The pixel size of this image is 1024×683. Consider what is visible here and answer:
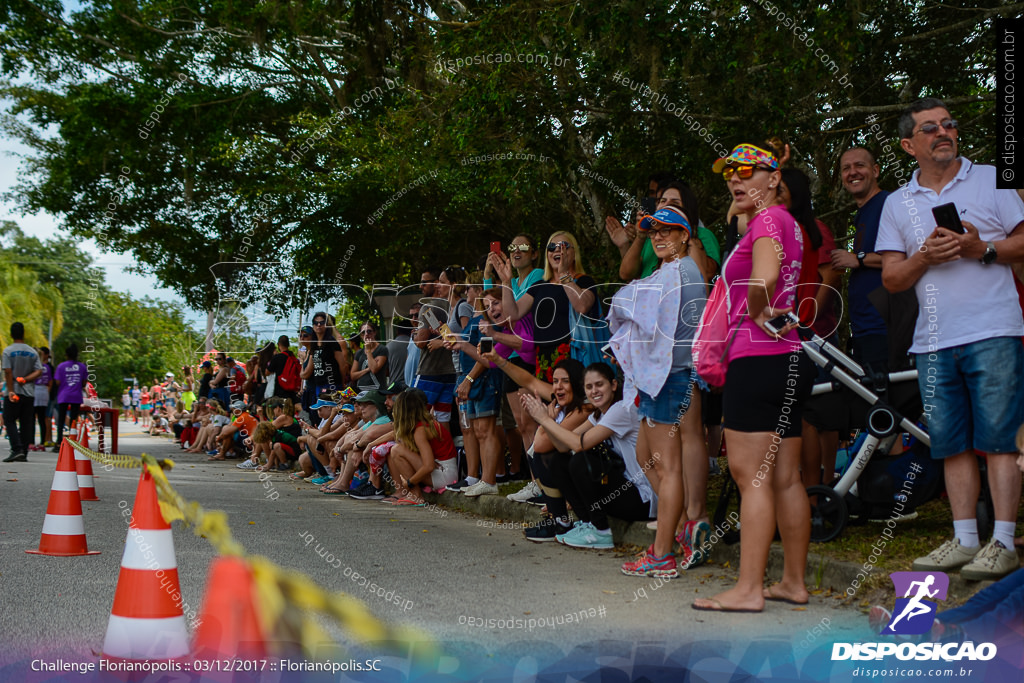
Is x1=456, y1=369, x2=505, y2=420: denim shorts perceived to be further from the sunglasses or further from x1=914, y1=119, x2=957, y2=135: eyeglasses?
x1=914, y1=119, x2=957, y2=135: eyeglasses

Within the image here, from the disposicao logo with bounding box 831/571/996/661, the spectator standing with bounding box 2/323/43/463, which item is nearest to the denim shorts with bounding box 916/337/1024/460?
the disposicao logo with bounding box 831/571/996/661

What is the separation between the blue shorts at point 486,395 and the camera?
30.6 feet

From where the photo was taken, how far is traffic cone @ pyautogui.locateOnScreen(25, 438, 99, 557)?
20.8 ft

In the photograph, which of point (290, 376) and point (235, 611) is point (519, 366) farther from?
point (290, 376)

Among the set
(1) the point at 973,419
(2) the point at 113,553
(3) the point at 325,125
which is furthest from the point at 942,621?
(3) the point at 325,125

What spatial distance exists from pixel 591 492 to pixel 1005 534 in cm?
278

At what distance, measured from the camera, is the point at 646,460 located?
6.22 m

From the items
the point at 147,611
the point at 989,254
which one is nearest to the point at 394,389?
the point at 989,254

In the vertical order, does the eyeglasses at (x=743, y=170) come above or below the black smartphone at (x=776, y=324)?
above

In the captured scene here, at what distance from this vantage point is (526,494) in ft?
28.0

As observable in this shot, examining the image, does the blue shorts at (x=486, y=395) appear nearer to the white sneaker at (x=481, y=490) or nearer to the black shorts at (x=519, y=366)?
the black shorts at (x=519, y=366)

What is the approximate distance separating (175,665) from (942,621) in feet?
8.97

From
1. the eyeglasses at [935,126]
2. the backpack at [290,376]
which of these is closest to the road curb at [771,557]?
the eyeglasses at [935,126]

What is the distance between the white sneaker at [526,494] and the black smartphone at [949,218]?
4.40 m
